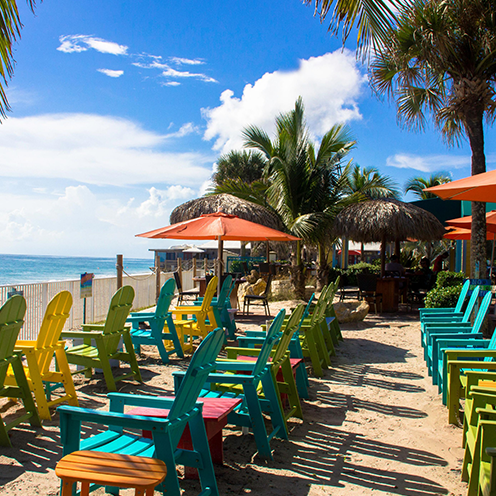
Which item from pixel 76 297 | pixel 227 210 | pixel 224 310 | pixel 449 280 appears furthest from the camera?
pixel 227 210

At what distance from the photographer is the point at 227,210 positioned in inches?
483

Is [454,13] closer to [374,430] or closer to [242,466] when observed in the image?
[374,430]

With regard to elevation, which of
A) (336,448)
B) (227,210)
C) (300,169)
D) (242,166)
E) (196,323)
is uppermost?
(242,166)

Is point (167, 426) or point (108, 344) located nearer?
point (167, 426)

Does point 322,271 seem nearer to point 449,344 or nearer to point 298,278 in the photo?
point 298,278

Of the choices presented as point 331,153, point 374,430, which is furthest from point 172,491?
point 331,153

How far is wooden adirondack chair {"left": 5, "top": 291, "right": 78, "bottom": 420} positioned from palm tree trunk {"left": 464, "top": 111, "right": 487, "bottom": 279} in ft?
22.2

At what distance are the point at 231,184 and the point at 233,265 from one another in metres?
7.09

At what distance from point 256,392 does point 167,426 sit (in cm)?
109

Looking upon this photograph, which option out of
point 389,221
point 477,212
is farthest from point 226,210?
point 477,212

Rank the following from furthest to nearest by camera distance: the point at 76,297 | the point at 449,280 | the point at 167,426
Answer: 1. the point at 449,280
2. the point at 76,297
3. the point at 167,426

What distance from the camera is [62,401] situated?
390 cm

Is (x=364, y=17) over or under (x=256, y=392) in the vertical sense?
over

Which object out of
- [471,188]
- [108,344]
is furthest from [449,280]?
[108,344]
